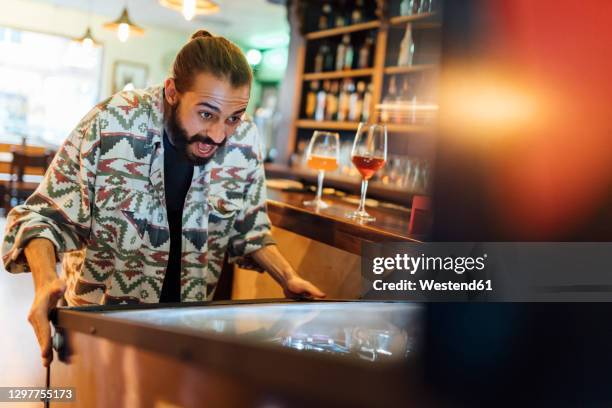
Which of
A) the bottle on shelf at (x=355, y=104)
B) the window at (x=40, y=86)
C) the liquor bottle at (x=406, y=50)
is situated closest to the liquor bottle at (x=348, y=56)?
the bottle on shelf at (x=355, y=104)

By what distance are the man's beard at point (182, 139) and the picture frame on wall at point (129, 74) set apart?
777 cm

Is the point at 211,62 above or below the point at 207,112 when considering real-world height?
above

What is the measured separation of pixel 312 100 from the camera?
434cm

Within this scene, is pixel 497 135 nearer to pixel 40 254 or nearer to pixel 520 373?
pixel 520 373

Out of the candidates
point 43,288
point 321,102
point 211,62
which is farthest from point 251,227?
point 321,102

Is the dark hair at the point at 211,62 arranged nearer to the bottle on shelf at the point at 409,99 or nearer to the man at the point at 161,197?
the man at the point at 161,197

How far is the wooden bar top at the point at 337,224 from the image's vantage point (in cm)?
124

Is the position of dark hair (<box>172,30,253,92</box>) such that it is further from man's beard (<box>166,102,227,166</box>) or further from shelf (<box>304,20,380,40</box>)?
shelf (<box>304,20,380,40</box>)

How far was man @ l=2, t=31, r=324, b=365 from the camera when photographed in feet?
3.78

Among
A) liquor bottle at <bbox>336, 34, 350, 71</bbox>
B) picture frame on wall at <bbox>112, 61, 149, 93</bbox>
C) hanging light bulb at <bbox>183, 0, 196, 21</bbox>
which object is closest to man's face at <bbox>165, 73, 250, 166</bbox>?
hanging light bulb at <bbox>183, 0, 196, 21</bbox>

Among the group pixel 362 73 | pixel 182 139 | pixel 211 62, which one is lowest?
pixel 182 139

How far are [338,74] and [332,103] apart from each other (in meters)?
0.21

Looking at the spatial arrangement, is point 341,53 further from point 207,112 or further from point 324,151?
point 207,112

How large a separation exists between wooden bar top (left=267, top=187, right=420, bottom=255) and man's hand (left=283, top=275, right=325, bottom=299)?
19 centimetres
